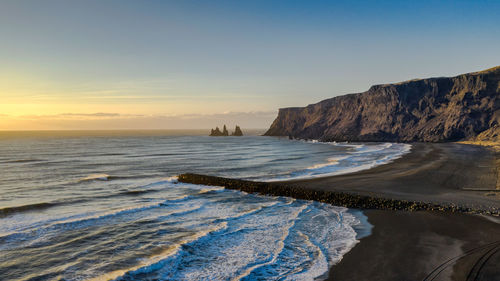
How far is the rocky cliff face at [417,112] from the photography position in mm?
97625

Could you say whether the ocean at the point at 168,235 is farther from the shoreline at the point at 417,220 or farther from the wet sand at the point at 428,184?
the wet sand at the point at 428,184

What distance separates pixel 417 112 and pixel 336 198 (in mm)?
116933

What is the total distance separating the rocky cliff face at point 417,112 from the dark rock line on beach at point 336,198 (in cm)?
8996

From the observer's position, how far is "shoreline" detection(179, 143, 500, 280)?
34.3 feet

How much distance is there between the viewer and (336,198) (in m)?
22.0

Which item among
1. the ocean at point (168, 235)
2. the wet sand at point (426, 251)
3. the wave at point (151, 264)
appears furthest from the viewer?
the ocean at point (168, 235)

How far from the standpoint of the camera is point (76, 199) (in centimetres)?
2356

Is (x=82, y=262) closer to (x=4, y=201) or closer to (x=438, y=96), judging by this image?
(x=4, y=201)

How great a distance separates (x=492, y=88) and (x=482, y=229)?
378 ft

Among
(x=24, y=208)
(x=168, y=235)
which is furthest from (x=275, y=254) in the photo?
(x=24, y=208)

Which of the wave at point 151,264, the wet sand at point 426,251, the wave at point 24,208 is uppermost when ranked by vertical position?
the wet sand at point 426,251

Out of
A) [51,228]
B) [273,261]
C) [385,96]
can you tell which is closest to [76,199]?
[51,228]

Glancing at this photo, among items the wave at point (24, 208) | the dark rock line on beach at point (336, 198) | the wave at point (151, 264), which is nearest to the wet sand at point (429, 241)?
the dark rock line on beach at point (336, 198)

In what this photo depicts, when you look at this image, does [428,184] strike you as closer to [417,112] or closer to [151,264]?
[151,264]
